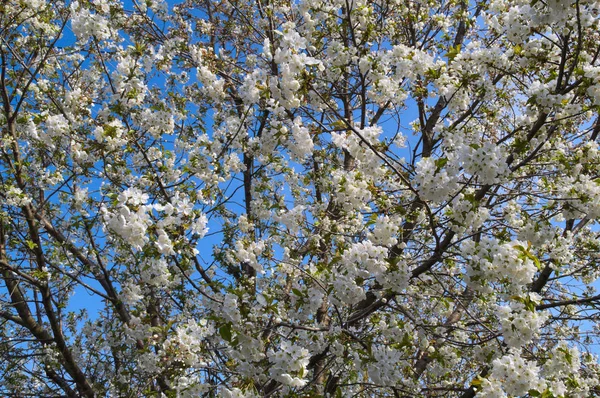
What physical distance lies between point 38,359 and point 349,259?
14.2ft

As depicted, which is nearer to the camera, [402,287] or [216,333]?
[402,287]

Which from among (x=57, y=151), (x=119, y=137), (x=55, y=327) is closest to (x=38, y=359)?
(x=55, y=327)

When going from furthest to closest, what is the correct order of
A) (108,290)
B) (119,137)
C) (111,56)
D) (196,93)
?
(196,93) < (108,290) < (111,56) < (119,137)

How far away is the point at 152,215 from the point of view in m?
3.88

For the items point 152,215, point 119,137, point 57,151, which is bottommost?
point 152,215

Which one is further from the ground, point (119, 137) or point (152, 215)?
point (119, 137)

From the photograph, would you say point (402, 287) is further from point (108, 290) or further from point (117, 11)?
point (117, 11)

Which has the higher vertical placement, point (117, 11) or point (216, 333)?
point (117, 11)

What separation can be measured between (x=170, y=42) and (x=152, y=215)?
3106mm

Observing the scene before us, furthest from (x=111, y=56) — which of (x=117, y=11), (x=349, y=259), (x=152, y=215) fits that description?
(x=349, y=259)

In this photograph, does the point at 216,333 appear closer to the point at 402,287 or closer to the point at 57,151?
the point at 402,287

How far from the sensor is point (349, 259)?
3.96 meters

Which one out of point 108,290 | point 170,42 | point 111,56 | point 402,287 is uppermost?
point 170,42

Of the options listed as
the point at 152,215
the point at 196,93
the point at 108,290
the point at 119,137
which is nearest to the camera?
the point at 152,215
